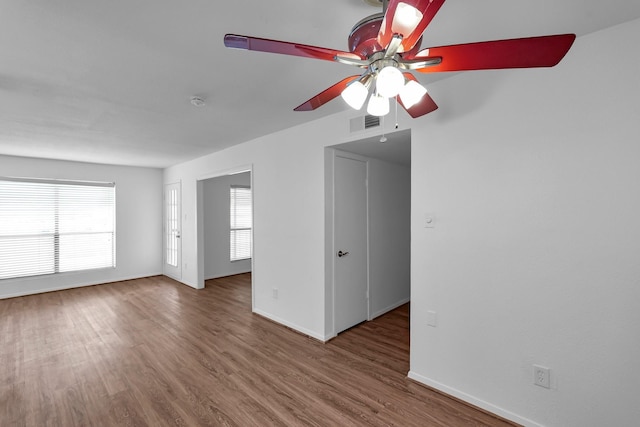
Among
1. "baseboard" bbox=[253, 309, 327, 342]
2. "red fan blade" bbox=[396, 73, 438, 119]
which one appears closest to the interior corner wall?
"red fan blade" bbox=[396, 73, 438, 119]

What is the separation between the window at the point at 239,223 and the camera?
6.60 m

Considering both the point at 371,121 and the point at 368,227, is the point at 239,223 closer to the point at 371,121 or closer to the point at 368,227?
the point at 368,227

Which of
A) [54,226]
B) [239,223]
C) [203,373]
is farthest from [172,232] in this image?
[203,373]

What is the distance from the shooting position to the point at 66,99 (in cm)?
249

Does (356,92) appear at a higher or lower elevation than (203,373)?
higher

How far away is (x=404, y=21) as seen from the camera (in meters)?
0.86

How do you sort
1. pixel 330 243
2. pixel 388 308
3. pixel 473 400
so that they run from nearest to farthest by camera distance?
pixel 473 400 < pixel 330 243 < pixel 388 308

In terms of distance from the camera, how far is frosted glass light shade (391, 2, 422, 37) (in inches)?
32.1

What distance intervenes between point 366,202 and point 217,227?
393 cm

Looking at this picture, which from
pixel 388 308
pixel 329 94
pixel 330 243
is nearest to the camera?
pixel 329 94

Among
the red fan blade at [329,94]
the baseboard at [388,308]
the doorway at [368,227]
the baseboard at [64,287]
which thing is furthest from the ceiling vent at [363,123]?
the baseboard at [64,287]

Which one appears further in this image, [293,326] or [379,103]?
[293,326]

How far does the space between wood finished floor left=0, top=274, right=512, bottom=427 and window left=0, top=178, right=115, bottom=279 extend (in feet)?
4.53

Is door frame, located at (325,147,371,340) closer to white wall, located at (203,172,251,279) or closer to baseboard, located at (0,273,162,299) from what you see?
white wall, located at (203,172,251,279)
